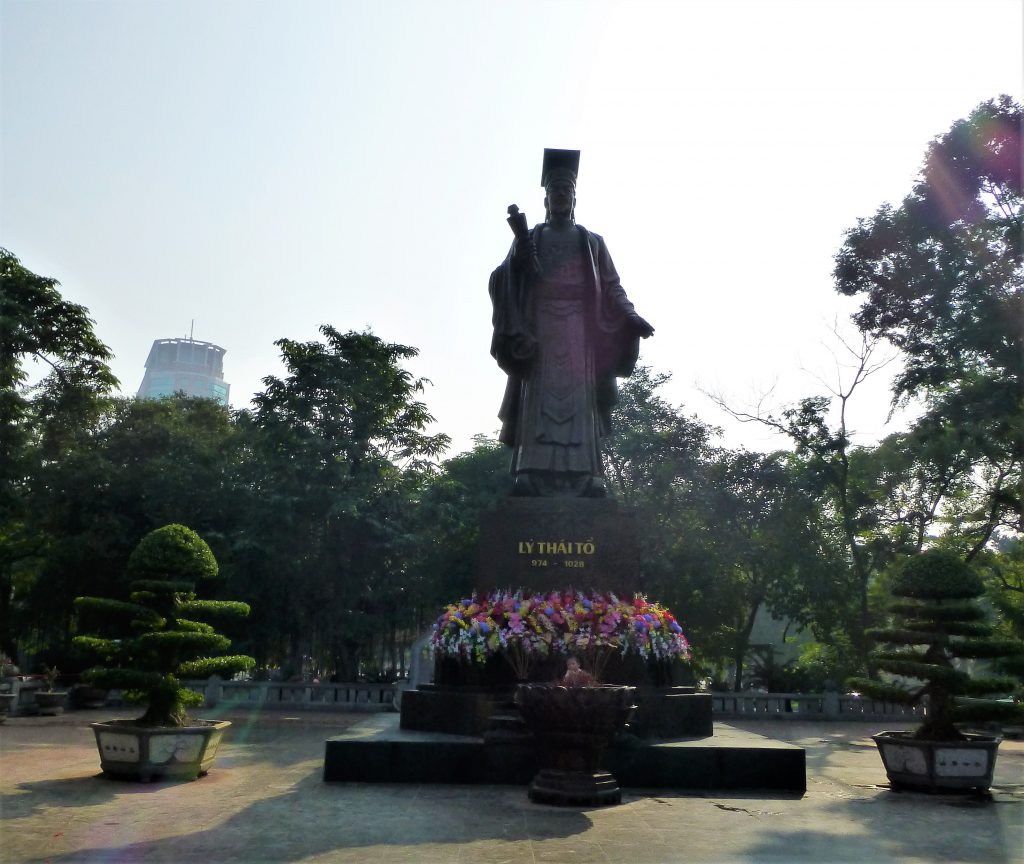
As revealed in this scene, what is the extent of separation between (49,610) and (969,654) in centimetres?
2702

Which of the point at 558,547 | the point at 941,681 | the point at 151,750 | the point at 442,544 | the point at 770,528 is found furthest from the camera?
the point at 442,544

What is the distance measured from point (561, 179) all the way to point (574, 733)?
709cm

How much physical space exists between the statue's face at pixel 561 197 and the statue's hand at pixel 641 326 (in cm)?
170

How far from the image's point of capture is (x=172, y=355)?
7653 inches

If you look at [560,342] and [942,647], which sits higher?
[560,342]

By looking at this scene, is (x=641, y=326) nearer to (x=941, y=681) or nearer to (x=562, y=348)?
(x=562, y=348)

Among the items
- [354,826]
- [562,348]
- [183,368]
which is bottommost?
[354,826]

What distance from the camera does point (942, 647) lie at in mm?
8977

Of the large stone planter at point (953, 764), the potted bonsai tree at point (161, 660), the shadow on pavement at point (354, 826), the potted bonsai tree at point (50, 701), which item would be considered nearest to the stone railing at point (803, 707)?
the large stone planter at point (953, 764)

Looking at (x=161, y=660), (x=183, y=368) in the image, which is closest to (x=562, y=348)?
(x=161, y=660)

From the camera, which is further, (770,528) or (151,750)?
(770,528)

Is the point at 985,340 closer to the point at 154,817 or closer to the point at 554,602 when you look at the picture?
→ the point at 554,602

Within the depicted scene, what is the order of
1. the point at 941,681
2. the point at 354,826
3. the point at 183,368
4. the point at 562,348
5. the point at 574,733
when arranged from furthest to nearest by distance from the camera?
the point at 183,368 < the point at 562,348 < the point at 941,681 < the point at 574,733 < the point at 354,826

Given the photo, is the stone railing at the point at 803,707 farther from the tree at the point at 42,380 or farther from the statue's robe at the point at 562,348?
the tree at the point at 42,380
